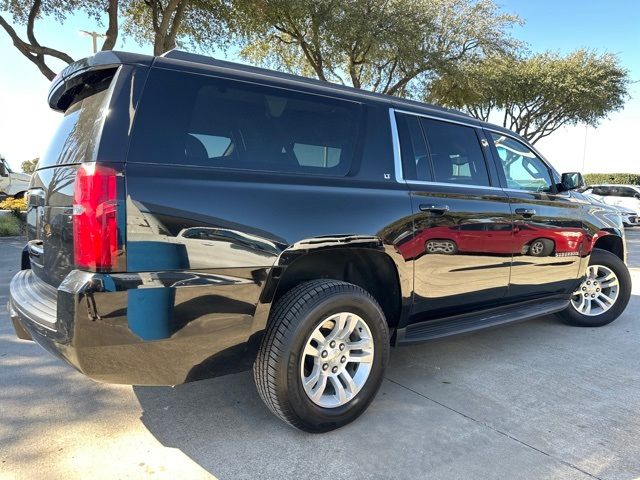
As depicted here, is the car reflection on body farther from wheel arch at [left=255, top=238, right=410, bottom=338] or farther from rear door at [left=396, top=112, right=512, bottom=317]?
rear door at [left=396, top=112, right=512, bottom=317]

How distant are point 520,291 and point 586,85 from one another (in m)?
21.5

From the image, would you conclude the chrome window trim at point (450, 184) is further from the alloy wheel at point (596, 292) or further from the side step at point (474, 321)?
the alloy wheel at point (596, 292)

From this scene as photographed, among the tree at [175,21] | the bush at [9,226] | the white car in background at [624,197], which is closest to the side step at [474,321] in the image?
the bush at [9,226]

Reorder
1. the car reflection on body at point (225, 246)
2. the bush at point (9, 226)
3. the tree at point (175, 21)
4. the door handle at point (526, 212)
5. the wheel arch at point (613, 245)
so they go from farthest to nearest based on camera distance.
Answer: the tree at point (175, 21) → the bush at point (9, 226) → the wheel arch at point (613, 245) → the door handle at point (526, 212) → the car reflection on body at point (225, 246)

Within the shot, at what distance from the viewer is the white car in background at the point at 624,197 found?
54.9ft

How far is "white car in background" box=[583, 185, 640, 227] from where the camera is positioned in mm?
16731

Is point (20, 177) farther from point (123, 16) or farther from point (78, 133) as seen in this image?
point (78, 133)

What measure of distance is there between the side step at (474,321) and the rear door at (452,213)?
0.08m

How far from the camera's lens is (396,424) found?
2812mm

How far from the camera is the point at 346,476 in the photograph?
230 cm

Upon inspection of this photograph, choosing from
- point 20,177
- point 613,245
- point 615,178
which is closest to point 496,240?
point 613,245

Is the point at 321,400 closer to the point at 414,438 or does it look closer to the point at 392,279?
the point at 414,438

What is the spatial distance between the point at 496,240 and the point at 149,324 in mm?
2616

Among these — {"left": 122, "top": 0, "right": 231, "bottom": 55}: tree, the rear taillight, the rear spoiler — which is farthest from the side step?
{"left": 122, "top": 0, "right": 231, "bottom": 55}: tree
